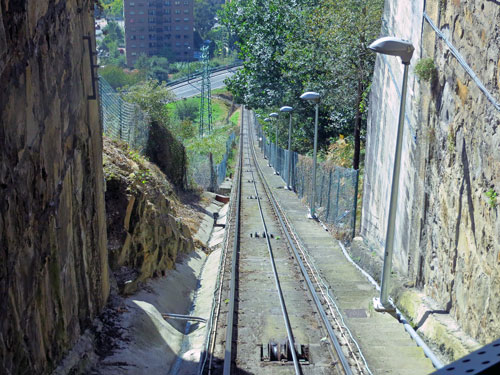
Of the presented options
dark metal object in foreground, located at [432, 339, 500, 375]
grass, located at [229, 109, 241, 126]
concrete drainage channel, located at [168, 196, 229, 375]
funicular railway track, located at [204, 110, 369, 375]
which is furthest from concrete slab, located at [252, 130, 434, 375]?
grass, located at [229, 109, 241, 126]

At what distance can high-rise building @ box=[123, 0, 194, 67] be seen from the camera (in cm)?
12606

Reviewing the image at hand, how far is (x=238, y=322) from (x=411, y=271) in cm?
371

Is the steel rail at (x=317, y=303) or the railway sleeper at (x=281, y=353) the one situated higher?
the steel rail at (x=317, y=303)

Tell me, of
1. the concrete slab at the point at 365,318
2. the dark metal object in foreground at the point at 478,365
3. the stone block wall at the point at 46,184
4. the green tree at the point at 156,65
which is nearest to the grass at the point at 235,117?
the green tree at the point at 156,65

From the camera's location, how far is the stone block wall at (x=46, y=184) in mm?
5453

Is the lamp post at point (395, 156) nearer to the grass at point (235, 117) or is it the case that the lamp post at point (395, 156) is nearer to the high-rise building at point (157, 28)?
Result: the grass at point (235, 117)

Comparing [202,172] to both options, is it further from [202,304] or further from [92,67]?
[92,67]

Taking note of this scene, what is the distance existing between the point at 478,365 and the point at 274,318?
31.1ft

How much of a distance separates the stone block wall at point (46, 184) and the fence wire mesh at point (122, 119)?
891cm

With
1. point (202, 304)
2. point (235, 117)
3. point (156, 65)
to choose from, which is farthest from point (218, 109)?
point (202, 304)

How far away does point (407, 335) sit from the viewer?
984 cm

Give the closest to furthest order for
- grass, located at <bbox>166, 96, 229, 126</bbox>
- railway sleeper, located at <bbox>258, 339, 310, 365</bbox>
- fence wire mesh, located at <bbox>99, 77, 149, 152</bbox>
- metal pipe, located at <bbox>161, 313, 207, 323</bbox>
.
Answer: railway sleeper, located at <bbox>258, 339, 310, 365</bbox>
metal pipe, located at <bbox>161, 313, 207, 323</bbox>
fence wire mesh, located at <bbox>99, 77, 149, 152</bbox>
grass, located at <bbox>166, 96, 229, 126</bbox>

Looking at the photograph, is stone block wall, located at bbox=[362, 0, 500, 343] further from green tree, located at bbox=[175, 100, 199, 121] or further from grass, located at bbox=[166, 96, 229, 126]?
grass, located at bbox=[166, 96, 229, 126]

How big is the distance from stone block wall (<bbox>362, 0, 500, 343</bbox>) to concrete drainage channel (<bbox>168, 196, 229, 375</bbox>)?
4428 millimetres
